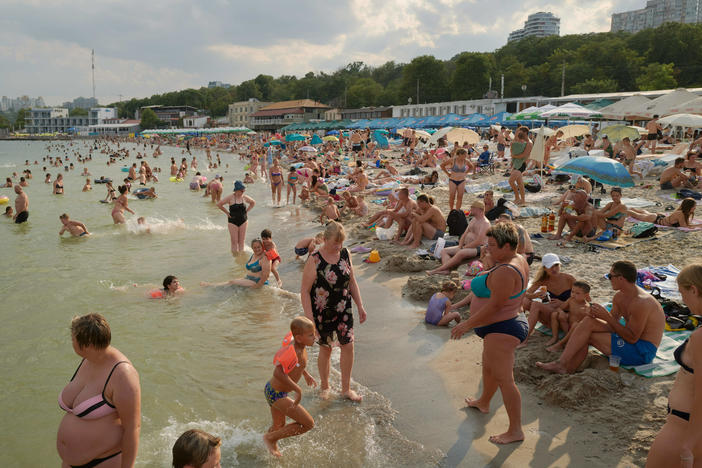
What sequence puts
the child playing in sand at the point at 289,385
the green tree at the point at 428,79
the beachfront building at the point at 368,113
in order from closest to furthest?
the child playing in sand at the point at 289,385 < the beachfront building at the point at 368,113 < the green tree at the point at 428,79

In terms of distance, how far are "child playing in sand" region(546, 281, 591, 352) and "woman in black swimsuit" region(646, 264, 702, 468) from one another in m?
2.02

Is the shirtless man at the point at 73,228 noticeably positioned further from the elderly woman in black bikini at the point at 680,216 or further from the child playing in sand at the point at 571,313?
the elderly woman in black bikini at the point at 680,216

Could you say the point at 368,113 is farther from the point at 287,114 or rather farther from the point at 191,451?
the point at 191,451

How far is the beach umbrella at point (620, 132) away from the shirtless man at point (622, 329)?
12738 mm

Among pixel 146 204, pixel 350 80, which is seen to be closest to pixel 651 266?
pixel 146 204

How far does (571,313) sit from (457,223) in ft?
13.1

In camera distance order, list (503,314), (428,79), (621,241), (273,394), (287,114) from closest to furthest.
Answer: (503,314) → (273,394) → (621,241) → (428,79) → (287,114)

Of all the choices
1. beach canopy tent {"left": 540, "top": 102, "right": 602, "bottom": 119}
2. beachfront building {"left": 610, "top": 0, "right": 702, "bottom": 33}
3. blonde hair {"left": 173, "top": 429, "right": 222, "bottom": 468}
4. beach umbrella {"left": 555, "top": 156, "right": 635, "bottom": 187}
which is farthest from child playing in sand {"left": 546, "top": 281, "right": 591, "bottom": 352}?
beachfront building {"left": 610, "top": 0, "right": 702, "bottom": 33}

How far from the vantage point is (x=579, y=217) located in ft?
25.0

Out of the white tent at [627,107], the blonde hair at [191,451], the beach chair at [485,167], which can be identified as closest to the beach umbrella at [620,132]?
the white tent at [627,107]

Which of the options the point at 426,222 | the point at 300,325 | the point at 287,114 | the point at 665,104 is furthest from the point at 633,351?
the point at 287,114

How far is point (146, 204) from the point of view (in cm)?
1820

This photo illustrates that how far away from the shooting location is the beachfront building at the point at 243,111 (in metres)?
106

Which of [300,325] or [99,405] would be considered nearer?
[99,405]
